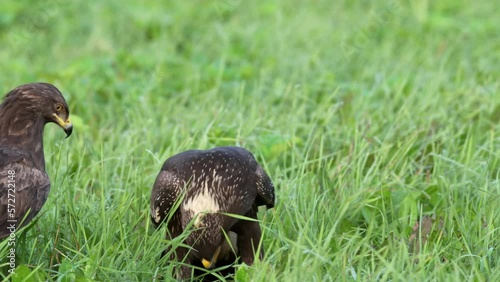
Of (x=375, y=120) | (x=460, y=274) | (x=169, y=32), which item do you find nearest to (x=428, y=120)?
(x=375, y=120)

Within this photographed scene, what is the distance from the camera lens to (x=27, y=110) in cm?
443

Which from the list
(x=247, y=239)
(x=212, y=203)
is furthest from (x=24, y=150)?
(x=247, y=239)

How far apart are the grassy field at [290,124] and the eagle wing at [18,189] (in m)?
0.22

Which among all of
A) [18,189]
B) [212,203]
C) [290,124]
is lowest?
[290,124]

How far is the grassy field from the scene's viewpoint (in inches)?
172

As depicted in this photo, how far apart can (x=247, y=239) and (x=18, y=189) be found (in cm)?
104

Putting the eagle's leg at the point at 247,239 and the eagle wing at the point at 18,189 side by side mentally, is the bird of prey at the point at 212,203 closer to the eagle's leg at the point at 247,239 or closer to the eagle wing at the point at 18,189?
the eagle's leg at the point at 247,239

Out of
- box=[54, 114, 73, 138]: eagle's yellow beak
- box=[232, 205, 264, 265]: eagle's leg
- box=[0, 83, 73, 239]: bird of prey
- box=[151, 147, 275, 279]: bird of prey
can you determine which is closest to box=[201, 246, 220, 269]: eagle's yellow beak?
box=[151, 147, 275, 279]: bird of prey

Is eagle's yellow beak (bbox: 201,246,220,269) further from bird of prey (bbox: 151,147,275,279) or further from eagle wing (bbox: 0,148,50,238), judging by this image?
eagle wing (bbox: 0,148,50,238)

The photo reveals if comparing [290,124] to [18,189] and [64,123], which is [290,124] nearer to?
[64,123]

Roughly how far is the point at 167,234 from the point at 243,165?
0.48m

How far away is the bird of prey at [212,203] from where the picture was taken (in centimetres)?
419

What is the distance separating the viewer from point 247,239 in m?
4.45

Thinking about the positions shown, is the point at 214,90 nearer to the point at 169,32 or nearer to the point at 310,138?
the point at 310,138
